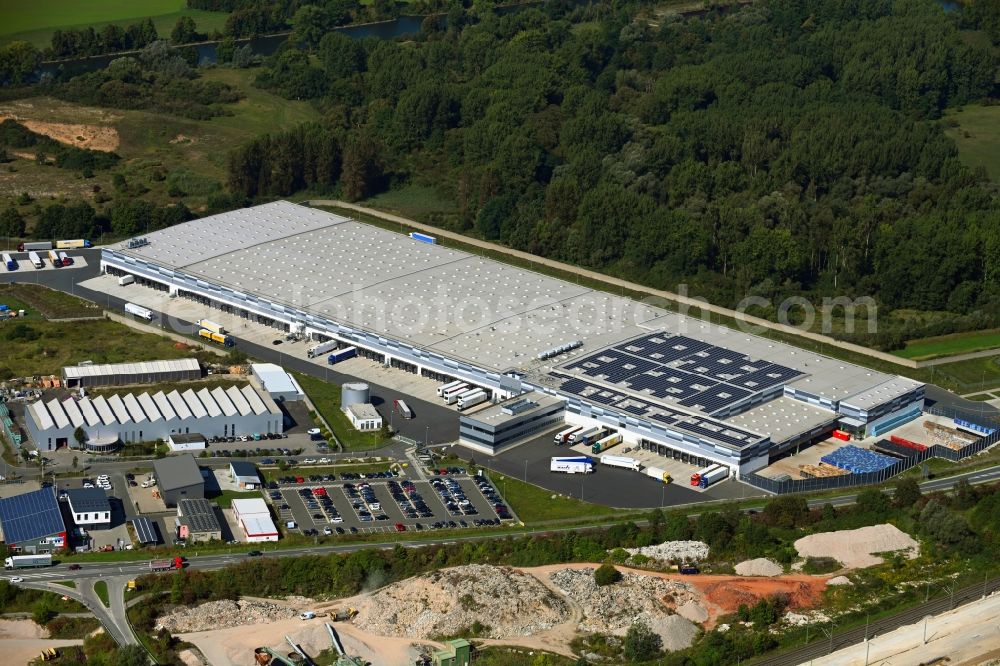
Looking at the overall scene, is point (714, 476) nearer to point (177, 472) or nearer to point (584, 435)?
point (584, 435)

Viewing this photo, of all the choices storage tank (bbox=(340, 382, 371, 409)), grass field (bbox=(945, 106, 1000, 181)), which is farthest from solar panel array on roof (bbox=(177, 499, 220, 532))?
grass field (bbox=(945, 106, 1000, 181))

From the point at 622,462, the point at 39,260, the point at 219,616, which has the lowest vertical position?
the point at 622,462

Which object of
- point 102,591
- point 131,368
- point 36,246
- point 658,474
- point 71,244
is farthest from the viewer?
point 71,244

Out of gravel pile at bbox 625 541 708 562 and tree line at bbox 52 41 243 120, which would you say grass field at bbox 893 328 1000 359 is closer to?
gravel pile at bbox 625 541 708 562

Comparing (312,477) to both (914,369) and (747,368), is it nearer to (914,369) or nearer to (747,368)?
(747,368)

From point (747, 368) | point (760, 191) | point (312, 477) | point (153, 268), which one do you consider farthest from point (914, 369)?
point (153, 268)

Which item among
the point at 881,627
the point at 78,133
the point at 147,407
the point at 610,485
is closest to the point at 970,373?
the point at 610,485

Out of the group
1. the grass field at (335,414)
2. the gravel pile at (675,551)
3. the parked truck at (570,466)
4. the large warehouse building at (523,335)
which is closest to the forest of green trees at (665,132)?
the large warehouse building at (523,335)

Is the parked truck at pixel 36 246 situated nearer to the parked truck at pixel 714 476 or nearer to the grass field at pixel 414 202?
the grass field at pixel 414 202
